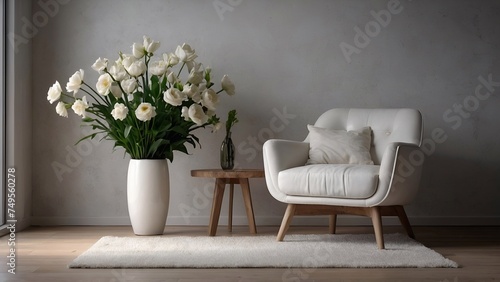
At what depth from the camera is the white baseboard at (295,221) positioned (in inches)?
204

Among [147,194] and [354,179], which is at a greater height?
[354,179]

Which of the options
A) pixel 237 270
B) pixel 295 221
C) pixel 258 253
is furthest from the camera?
pixel 295 221

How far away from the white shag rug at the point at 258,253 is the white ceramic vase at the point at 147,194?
152 millimetres

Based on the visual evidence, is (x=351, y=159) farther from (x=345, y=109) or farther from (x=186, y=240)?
(x=186, y=240)

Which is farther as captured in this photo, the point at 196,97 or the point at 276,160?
the point at 196,97

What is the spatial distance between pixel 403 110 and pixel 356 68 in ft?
2.36

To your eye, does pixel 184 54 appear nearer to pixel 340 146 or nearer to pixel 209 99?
pixel 209 99

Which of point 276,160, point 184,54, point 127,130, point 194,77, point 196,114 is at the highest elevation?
point 184,54

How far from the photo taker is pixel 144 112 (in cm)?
436

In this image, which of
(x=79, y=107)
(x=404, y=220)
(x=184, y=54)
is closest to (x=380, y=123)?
(x=404, y=220)

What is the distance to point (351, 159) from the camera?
446 centimetres

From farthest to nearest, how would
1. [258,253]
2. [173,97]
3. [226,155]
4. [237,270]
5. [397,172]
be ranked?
1. [226,155]
2. [173,97]
3. [397,172]
4. [258,253]
5. [237,270]

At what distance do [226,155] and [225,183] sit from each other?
197 mm

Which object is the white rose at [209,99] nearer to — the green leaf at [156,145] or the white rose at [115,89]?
the green leaf at [156,145]
